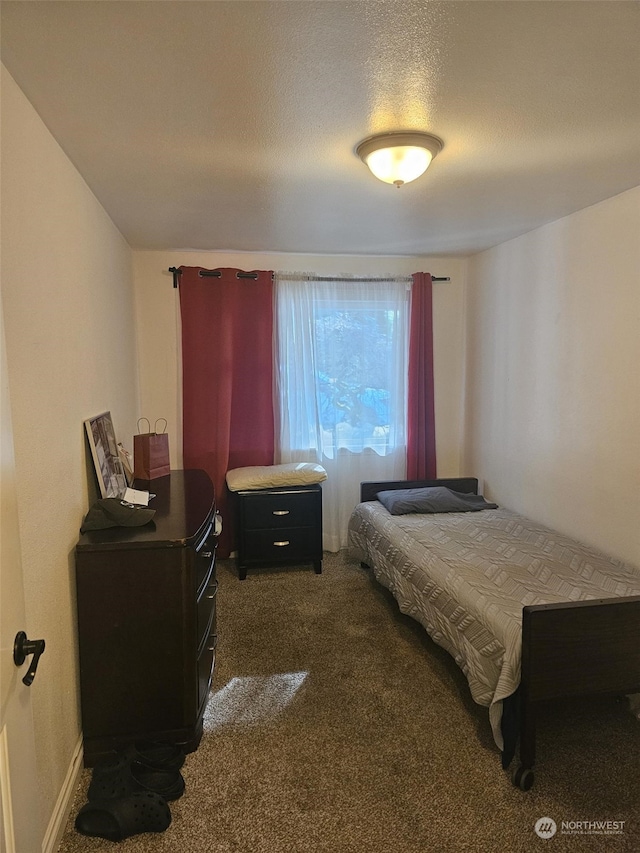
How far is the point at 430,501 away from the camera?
363cm

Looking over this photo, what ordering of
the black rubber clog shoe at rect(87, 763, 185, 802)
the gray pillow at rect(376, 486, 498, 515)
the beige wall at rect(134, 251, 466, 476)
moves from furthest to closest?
the beige wall at rect(134, 251, 466, 476), the gray pillow at rect(376, 486, 498, 515), the black rubber clog shoe at rect(87, 763, 185, 802)

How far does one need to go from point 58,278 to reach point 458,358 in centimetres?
324

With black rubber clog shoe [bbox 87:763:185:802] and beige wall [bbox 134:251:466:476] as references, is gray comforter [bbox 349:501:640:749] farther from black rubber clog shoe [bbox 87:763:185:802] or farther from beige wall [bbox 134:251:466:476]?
beige wall [bbox 134:251:466:476]

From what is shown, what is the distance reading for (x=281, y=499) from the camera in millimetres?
3707

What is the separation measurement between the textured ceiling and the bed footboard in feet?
5.61

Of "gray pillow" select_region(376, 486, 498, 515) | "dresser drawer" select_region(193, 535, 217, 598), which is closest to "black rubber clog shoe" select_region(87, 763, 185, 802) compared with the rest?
"dresser drawer" select_region(193, 535, 217, 598)

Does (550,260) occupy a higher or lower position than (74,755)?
higher

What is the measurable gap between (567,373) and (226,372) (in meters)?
2.30

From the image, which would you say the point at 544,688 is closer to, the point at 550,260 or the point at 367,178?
the point at 367,178

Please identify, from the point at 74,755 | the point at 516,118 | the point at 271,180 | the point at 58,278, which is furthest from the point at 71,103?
the point at 74,755

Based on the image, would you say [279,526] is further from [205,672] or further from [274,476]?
[205,672]

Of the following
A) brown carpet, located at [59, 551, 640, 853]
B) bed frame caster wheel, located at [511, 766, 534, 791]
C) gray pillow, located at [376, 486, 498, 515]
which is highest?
gray pillow, located at [376, 486, 498, 515]

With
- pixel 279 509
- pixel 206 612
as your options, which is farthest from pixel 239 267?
pixel 206 612

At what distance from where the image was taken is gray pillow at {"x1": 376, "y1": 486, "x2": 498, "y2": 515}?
3582 mm
